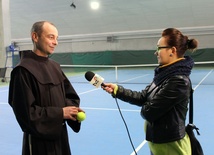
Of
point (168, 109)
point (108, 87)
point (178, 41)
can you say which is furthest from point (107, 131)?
point (178, 41)

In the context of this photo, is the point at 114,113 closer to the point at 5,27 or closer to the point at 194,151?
the point at 194,151

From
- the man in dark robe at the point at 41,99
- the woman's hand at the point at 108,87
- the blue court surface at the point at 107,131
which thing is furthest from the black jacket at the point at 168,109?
the blue court surface at the point at 107,131

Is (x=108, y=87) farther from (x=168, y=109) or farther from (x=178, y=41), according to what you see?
(x=178, y=41)

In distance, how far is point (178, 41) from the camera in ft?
7.43

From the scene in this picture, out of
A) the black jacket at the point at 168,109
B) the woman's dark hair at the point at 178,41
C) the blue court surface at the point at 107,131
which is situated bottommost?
the blue court surface at the point at 107,131

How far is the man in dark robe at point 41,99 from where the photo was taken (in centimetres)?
196

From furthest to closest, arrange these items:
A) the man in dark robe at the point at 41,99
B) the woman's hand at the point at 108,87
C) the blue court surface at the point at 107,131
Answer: the blue court surface at the point at 107,131
the woman's hand at the point at 108,87
the man in dark robe at the point at 41,99

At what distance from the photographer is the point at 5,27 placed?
1465cm

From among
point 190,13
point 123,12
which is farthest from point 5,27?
point 190,13

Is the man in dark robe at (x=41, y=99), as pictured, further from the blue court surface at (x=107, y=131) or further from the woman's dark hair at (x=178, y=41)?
the blue court surface at (x=107, y=131)

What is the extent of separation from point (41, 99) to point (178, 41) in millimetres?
1184

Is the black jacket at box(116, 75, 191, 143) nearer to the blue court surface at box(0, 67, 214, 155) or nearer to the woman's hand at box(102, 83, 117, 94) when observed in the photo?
the woman's hand at box(102, 83, 117, 94)

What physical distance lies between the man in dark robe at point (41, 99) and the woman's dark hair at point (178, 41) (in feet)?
3.04

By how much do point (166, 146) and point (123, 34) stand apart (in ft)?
71.2
